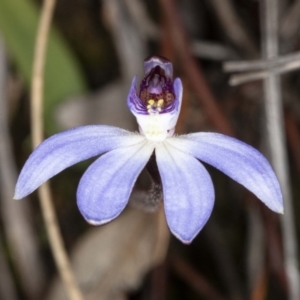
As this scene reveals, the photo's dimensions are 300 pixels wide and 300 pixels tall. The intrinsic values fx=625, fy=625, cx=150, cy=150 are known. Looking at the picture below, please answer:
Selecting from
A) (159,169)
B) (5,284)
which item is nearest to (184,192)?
(159,169)

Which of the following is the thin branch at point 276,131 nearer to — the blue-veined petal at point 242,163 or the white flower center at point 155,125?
the white flower center at point 155,125

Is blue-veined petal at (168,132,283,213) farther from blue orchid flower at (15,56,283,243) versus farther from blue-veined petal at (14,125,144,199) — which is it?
blue-veined petal at (14,125,144,199)

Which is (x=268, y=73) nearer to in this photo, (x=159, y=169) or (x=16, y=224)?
(x=159, y=169)

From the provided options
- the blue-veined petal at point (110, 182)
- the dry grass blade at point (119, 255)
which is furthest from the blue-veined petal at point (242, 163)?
the dry grass blade at point (119, 255)

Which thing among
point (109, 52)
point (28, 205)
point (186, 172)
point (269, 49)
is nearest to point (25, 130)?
point (28, 205)

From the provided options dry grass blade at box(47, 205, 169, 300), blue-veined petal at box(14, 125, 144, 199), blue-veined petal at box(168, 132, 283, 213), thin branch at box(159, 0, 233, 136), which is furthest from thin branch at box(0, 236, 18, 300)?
blue-veined petal at box(168, 132, 283, 213)

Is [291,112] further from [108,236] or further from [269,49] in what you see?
[108,236]
